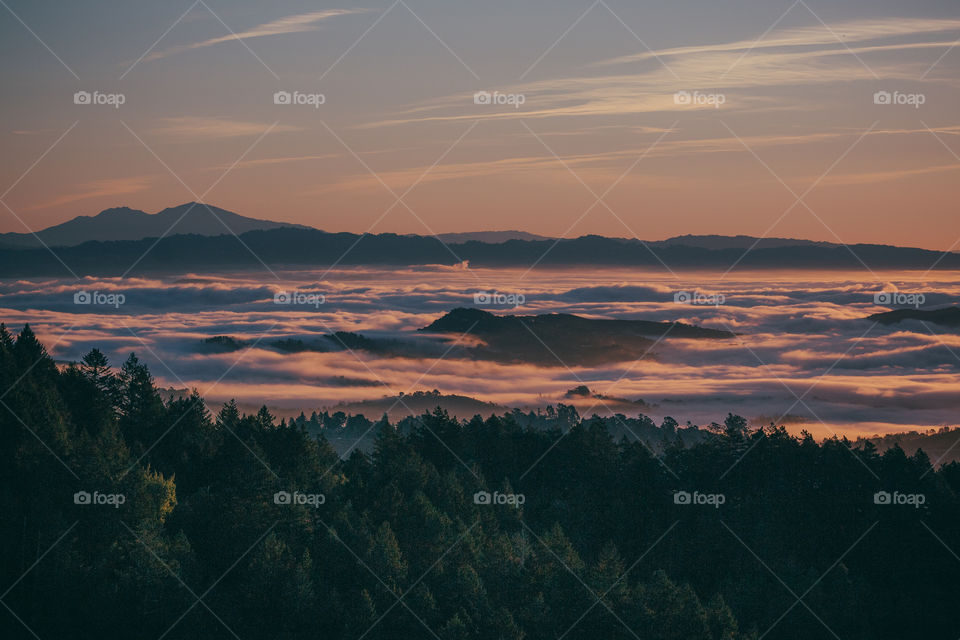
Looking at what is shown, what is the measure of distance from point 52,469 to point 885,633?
212 ft

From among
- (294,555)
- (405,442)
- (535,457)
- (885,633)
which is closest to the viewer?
(294,555)

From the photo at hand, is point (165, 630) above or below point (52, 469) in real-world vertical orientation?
below

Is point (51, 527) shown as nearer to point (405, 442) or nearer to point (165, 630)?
point (165, 630)

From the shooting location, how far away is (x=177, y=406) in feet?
352

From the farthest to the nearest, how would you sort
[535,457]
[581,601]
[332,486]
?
[535,457]
[332,486]
[581,601]

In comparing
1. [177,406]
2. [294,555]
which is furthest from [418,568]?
[177,406]

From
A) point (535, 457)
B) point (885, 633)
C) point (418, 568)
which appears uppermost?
point (535, 457)

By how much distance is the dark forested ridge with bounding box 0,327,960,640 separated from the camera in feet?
240

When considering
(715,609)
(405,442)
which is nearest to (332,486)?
(405,442)

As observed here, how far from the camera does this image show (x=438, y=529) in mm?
83312

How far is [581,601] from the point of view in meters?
75.5

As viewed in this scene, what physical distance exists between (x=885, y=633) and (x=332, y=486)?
45.7 meters

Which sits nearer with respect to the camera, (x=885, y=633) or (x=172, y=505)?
(x=172, y=505)

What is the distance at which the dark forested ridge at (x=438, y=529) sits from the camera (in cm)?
7325
